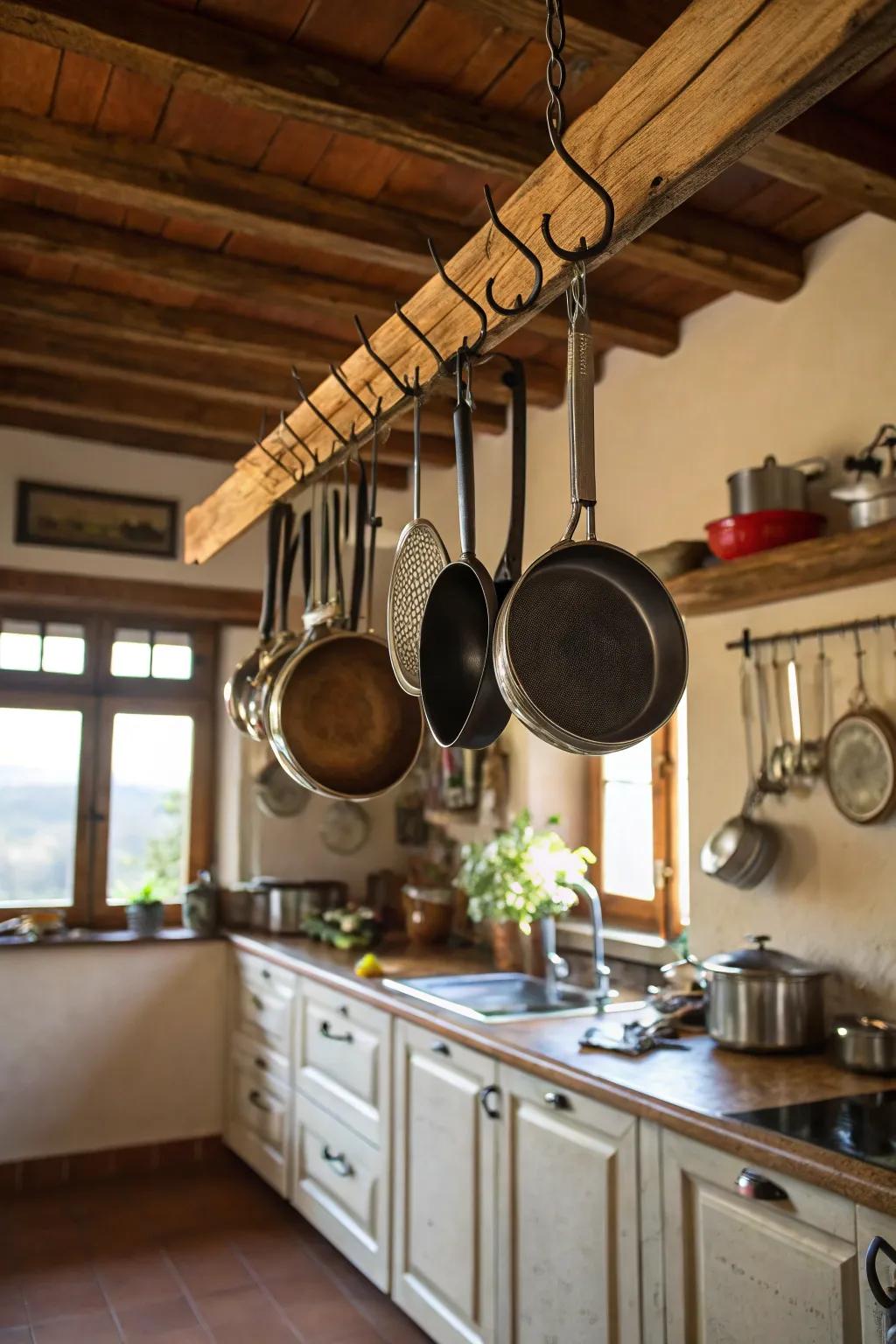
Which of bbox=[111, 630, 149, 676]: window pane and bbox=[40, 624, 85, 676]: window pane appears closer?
bbox=[40, 624, 85, 676]: window pane

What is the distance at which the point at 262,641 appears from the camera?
2143 millimetres

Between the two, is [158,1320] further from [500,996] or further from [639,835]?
[639,835]

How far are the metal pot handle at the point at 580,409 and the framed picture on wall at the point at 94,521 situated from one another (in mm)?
3416

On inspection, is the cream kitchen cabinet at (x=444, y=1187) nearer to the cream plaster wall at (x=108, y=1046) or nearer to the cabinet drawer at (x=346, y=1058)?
the cabinet drawer at (x=346, y=1058)

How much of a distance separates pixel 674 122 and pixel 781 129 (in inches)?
39.8

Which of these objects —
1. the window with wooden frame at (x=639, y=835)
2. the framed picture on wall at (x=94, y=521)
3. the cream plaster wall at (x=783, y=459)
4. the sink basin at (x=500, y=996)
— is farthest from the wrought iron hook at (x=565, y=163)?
the framed picture on wall at (x=94, y=521)

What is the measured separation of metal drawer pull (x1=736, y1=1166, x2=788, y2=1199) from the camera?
5.74ft

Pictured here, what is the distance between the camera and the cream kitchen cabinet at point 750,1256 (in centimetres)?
166

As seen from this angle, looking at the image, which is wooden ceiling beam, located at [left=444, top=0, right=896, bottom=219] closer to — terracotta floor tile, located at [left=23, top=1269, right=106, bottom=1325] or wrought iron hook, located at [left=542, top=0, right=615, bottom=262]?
wrought iron hook, located at [left=542, top=0, right=615, bottom=262]

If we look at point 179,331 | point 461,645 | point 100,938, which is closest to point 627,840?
point 100,938

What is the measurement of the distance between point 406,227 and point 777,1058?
2.01 m

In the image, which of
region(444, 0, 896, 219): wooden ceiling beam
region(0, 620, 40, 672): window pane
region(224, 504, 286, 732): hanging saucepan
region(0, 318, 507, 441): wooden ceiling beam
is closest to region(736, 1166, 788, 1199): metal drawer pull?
region(224, 504, 286, 732): hanging saucepan

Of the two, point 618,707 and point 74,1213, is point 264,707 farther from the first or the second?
point 74,1213

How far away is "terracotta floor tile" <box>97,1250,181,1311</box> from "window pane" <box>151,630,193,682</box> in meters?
2.14
